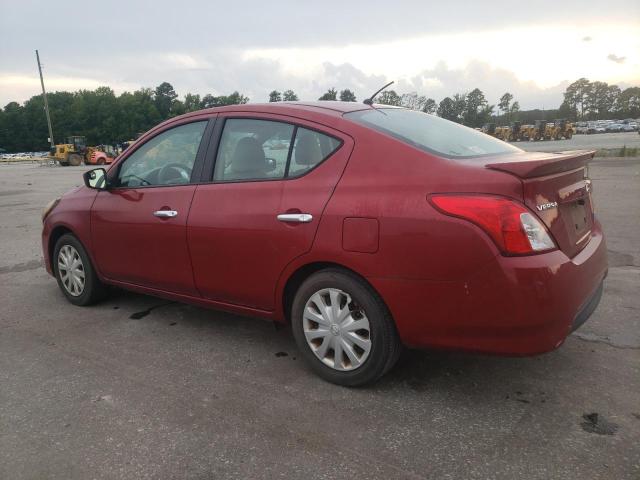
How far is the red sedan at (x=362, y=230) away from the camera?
248cm

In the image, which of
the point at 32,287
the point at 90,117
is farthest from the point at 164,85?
the point at 32,287

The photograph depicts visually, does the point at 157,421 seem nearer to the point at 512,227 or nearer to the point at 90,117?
the point at 512,227

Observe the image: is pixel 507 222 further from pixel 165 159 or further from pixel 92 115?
pixel 92 115

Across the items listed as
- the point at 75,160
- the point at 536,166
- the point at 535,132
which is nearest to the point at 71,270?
the point at 536,166

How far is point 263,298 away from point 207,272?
49 cm

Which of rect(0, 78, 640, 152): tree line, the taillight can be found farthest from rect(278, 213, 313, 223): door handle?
rect(0, 78, 640, 152): tree line

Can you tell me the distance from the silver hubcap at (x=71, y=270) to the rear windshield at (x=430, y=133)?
2.83 m

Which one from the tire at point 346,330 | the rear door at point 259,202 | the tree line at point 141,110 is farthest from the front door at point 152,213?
the tree line at point 141,110

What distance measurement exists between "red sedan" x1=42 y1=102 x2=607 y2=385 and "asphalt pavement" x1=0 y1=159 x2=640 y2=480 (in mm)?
333

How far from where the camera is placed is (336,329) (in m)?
2.97

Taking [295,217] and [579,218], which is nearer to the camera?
[579,218]

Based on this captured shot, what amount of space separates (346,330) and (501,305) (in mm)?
867

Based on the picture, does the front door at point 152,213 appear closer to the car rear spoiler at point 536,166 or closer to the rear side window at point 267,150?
the rear side window at point 267,150

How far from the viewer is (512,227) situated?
7.92ft
